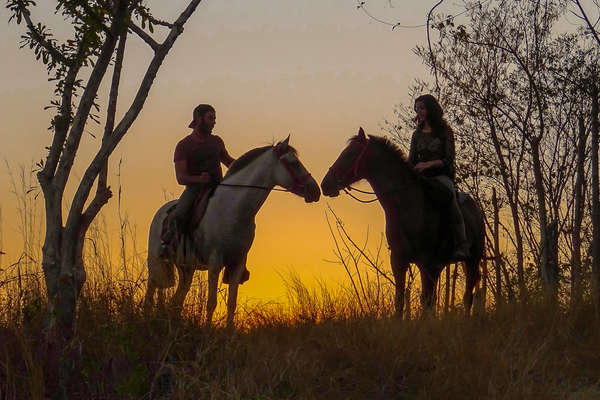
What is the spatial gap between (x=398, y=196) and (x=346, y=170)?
0.68 metres

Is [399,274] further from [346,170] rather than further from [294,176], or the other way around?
[294,176]

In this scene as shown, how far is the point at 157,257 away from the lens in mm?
10875

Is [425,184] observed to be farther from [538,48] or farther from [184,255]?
[538,48]

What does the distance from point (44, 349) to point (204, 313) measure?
1525 mm

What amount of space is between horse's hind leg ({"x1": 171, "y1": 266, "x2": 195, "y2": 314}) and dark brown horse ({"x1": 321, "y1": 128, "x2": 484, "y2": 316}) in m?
1.83

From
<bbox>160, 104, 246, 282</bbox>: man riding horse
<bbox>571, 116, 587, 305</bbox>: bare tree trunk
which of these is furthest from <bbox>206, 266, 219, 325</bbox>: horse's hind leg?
<bbox>571, 116, 587, 305</bbox>: bare tree trunk

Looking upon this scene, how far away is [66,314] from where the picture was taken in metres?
7.95

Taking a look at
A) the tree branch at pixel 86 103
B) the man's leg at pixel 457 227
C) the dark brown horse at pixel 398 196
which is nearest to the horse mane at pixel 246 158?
the dark brown horse at pixel 398 196

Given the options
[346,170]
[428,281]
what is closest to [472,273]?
[428,281]

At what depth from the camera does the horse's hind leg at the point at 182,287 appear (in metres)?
8.14

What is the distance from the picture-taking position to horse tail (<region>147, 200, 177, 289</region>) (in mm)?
10234

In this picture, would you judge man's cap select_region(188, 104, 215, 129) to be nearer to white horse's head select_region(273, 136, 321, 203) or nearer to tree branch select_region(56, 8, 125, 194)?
white horse's head select_region(273, 136, 321, 203)

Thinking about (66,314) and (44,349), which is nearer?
(44,349)

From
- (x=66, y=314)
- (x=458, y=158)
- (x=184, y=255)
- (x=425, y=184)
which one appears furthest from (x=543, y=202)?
(x=66, y=314)
